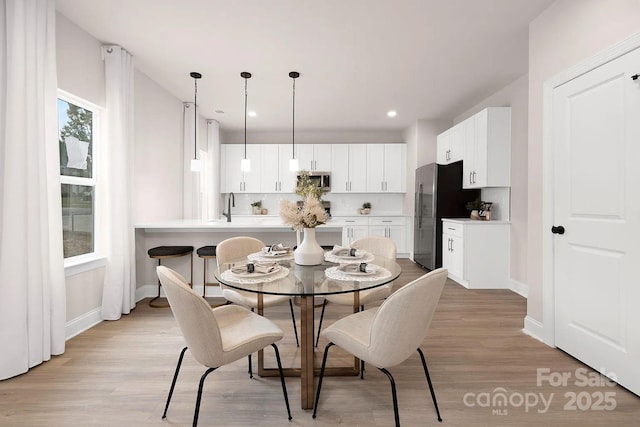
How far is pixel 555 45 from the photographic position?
2.51 meters

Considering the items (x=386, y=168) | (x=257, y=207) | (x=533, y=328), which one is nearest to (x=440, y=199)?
(x=386, y=168)

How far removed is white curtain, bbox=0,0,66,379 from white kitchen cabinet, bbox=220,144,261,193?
418 cm

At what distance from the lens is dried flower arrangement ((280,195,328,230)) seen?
6.49 feet

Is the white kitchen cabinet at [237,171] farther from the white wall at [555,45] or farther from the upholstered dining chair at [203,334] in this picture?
the upholstered dining chair at [203,334]

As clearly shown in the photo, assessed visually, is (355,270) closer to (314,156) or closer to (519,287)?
(519,287)

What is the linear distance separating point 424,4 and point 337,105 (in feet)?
8.61

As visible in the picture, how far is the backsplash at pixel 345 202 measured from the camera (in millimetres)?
6930

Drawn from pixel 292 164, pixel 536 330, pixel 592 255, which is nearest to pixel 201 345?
pixel 592 255

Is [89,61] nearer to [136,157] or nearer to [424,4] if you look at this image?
[136,157]

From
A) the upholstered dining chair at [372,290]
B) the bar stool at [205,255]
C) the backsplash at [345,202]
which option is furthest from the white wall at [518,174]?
the bar stool at [205,255]

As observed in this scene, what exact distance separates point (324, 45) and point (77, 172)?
104 inches

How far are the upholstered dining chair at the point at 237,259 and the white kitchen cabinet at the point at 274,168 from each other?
12.5 ft

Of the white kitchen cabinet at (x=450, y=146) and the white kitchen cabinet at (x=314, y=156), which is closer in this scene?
the white kitchen cabinet at (x=450, y=146)

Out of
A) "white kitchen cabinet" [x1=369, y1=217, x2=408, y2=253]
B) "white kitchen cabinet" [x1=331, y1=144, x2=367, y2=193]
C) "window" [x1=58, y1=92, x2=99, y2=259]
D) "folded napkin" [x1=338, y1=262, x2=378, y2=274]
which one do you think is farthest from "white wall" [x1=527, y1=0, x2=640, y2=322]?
"window" [x1=58, y1=92, x2=99, y2=259]
